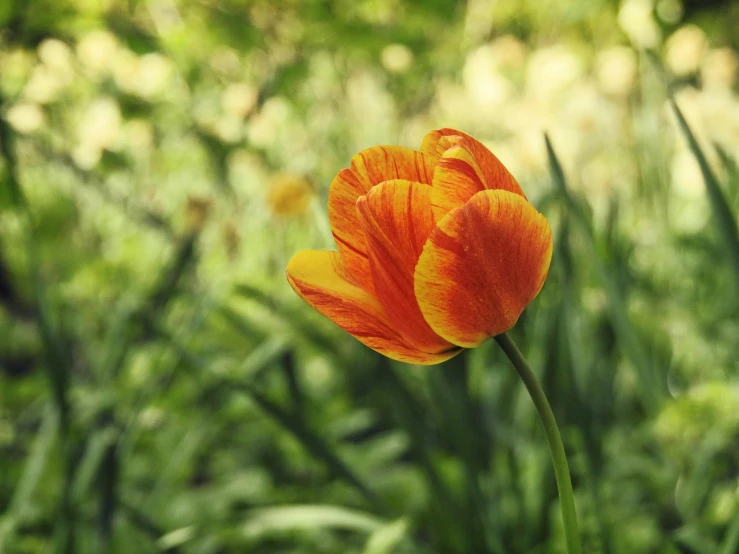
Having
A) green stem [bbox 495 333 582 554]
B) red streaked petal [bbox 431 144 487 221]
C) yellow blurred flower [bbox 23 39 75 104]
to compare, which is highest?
yellow blurred flower [bbox 23 39 75 104]

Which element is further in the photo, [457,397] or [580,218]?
[457,397]

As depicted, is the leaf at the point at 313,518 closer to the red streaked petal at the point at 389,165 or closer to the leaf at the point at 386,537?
the leaf at the point at 386,537

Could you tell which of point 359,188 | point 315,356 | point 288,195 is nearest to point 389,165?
point 359,188

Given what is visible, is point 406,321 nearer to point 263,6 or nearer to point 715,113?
point 263,6

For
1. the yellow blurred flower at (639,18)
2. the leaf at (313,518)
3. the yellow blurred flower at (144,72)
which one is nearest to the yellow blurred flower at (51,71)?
the yellow blurred flower at (144,72)

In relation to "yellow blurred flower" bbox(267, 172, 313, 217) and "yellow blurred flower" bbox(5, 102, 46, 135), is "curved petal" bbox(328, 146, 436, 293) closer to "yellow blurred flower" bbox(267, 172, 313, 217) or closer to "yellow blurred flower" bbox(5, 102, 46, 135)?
"yellow blurred flower" bbox(267, 172, 313, 217)

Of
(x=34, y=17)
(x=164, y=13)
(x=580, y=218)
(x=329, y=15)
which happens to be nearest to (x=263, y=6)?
(x=329, y=15)

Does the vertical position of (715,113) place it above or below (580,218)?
above

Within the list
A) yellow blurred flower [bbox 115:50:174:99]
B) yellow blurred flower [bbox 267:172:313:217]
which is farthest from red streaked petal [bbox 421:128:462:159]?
yellow blurred flower [bbox 115:50:174:99]

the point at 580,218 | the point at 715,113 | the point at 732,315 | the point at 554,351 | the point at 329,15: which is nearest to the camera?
the point at 580,218
